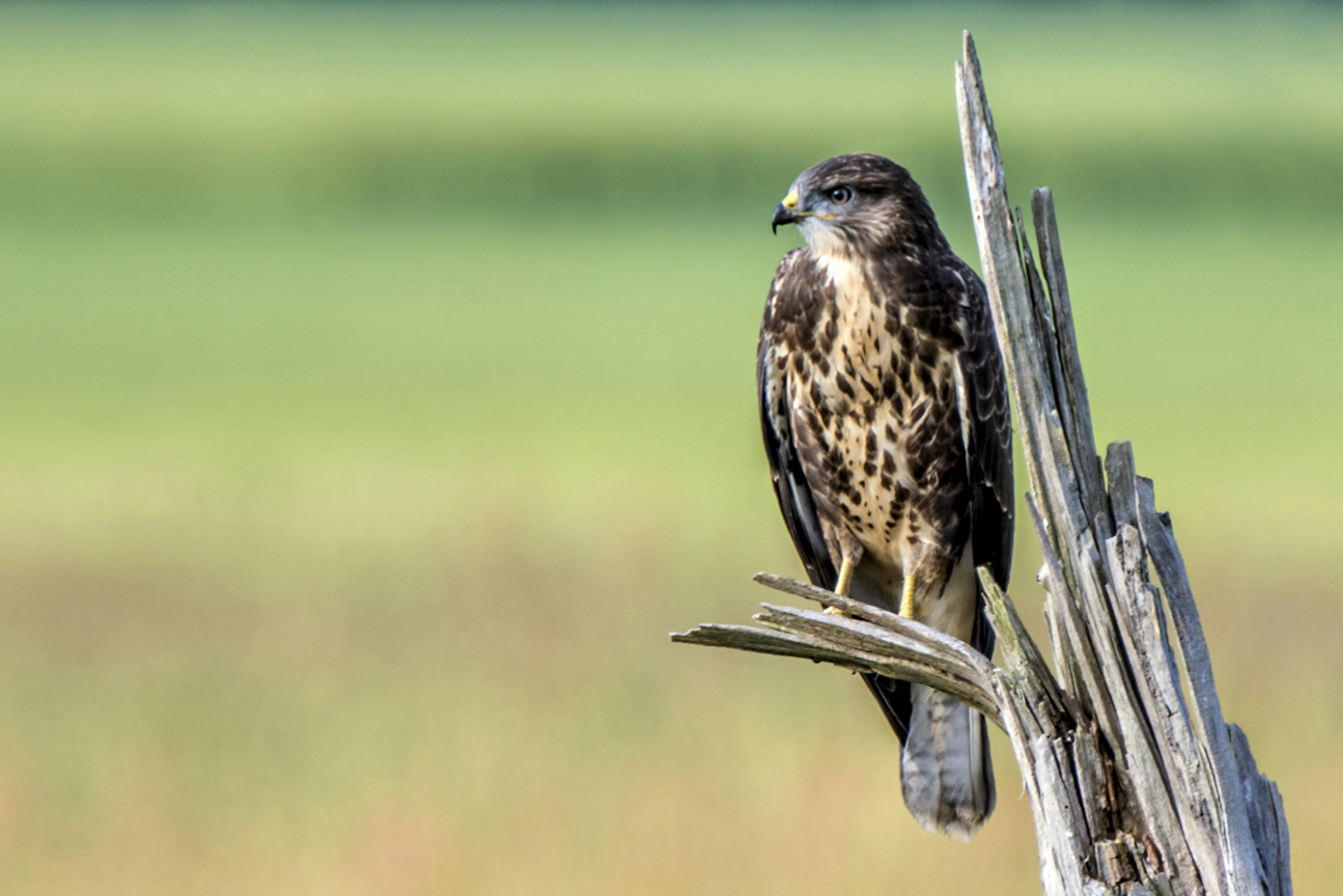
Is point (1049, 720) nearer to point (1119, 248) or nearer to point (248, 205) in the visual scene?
point (1119, 248)

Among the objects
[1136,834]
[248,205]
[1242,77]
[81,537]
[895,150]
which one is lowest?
[1136,834]

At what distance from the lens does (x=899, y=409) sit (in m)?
4.10

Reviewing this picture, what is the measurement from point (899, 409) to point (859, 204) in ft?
1.72

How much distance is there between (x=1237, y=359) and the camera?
72.2 feet

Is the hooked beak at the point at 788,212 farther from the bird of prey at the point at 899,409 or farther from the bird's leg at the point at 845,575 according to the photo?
the bird's leg at the point at 845,575

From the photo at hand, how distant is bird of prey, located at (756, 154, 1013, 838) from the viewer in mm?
3963

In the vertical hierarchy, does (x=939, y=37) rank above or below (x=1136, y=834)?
above

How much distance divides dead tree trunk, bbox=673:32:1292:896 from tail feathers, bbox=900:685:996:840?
4.48 ft

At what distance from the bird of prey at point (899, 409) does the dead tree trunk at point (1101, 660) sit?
135 centimetres

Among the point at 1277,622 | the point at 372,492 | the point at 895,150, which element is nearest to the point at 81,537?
the point at 372,492

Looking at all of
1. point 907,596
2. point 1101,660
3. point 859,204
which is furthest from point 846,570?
point 1101,660

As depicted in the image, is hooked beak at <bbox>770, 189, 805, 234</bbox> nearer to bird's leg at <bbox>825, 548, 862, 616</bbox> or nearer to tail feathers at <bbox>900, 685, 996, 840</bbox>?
bird's leg at <bbox>825, 548, 862, 616</bbox>

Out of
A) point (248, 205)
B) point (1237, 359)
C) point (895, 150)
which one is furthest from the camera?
point (248, 205)

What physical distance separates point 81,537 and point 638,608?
16.4 feet
